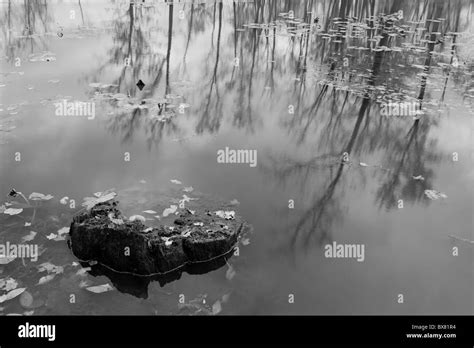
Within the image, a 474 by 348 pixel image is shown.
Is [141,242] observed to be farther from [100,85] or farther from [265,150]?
[100,85]

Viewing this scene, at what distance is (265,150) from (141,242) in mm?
4346

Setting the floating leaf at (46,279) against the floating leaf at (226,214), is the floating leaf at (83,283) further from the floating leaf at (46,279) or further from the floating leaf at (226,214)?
the floating leaf at (226,214)

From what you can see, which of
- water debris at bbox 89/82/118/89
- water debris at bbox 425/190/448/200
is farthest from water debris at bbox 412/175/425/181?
water debris at bbox 89/82/118/89

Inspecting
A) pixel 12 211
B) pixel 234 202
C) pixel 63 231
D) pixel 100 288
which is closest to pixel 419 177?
pixel 234 202

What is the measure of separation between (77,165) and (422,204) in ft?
22.0

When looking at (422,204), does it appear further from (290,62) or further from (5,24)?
(5,24)

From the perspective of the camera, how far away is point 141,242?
19.4ft

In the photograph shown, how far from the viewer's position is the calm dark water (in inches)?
235

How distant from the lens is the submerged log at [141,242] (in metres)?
5.93

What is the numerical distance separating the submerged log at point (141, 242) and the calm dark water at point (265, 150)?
281 mm

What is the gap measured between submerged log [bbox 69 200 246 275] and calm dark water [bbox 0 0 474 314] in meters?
0.28

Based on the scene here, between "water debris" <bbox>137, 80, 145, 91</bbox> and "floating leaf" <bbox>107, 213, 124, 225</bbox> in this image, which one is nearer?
"floating leaf" <bbox>107, 213, 124, 225</bbox>

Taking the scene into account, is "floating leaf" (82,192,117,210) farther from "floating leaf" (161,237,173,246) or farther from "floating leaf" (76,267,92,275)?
"floating leaf" (161,237,173,246)
